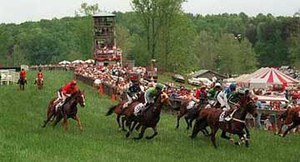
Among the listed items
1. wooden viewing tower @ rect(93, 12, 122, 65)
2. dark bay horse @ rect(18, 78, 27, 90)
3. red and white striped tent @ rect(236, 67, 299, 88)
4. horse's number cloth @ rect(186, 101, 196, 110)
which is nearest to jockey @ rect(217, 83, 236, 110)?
horse's number cloth @ rect(186, 101, 196, 110)

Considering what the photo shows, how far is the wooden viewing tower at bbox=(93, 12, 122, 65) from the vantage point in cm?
8769

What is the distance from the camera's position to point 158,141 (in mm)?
22891

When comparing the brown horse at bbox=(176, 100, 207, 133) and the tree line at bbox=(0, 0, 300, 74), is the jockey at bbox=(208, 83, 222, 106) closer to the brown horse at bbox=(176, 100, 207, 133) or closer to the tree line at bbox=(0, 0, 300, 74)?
the brown horse at bbox=(176, 100, 207, 133)

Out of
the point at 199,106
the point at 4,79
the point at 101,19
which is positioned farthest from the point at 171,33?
the point at 199,106

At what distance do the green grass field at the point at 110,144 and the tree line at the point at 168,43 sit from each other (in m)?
64.6

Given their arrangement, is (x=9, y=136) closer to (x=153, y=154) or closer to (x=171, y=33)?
(x=153, y=154)

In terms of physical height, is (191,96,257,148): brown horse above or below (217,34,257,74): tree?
above

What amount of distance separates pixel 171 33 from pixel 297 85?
171 ft

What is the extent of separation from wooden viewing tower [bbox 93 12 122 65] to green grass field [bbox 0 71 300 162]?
5759 centimetres

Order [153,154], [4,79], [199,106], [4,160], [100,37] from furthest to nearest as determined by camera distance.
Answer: [100,37], [4,79], [199,106], [153,154], [4,160]

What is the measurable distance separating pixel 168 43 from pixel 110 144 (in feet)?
242

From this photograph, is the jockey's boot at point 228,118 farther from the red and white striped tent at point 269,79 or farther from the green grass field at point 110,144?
the red and white striped tent at point 269,79

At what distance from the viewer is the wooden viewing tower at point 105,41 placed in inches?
3452

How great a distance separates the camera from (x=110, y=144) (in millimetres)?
21625
